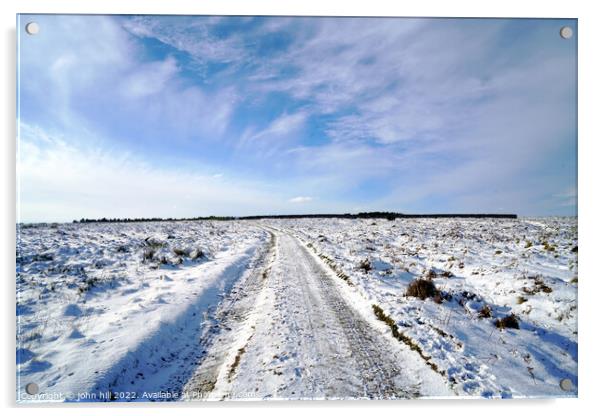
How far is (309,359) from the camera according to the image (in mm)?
4191

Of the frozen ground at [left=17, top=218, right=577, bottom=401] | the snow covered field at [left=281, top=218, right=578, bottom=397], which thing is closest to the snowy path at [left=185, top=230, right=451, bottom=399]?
the frozen ground at [left=17, top=218, right=577, bottom=401]

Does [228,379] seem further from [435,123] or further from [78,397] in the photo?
[435,123]

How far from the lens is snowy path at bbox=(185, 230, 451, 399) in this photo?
3785 mm

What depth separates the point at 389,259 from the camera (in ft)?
40.1

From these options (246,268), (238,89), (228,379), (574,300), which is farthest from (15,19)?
(574,300)

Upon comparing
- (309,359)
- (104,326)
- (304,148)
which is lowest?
(309,359)

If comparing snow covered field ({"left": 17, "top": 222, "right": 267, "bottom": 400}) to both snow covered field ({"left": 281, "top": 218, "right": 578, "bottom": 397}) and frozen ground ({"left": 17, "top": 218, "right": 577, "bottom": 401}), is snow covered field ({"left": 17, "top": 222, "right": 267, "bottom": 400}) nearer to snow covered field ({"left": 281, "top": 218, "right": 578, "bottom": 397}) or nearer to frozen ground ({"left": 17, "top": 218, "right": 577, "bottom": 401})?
frozen ground ({"left": 17, "top": 218, "right": 577, "bottom": 401})

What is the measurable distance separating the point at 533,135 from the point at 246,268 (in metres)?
9.56

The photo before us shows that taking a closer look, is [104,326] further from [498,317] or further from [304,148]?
[498,317]

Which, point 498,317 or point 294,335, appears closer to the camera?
point 294,335

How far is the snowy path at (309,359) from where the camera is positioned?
149 inches

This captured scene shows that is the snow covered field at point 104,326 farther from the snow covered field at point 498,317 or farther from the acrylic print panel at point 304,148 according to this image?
the snow covered field at point 498,317

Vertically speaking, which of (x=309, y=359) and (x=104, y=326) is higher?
(x=104, y=326)

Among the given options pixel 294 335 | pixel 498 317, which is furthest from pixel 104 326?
pixel 498 317
